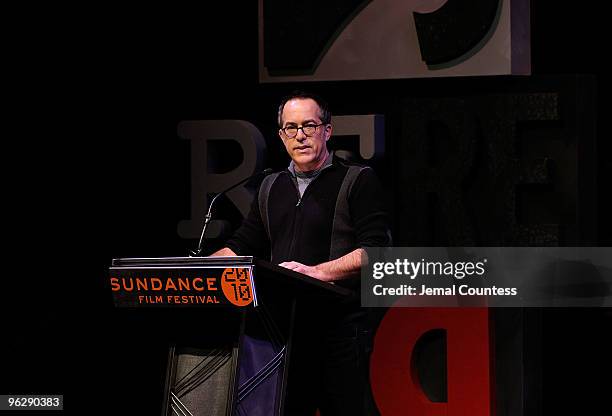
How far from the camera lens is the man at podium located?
3328mm

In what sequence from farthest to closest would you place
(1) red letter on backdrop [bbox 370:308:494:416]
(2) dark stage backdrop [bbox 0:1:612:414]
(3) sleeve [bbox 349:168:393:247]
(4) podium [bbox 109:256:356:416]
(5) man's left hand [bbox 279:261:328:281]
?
(2) dark stage backdrop [bbox 0:1:612:414] → (1) red letter on backdrop [bbox 370:308:494:416] → (3) sleeve [bbox 349:168:393:247] → (5) man's left hand [bbox 279:261:328:281] → (4) podium [bbox 109:256:356:416]

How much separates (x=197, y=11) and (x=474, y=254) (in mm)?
1604

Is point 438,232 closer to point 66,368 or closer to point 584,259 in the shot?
point 584,259

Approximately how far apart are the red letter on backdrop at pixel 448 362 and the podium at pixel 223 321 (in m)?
1.63

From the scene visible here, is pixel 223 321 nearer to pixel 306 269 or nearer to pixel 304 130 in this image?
pixel 306 269

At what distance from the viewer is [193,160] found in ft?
16.5

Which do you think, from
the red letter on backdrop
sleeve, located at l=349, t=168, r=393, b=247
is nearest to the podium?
sleeve, located at l=349, t=168, r=393, b=247

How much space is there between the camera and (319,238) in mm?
3525

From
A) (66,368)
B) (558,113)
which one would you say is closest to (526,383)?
(558,113)

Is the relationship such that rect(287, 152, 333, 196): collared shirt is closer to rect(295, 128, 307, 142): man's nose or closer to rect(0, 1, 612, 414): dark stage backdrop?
rect(295, 128, 307, 142): man's nose

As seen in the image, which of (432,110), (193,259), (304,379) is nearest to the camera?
(193,259)

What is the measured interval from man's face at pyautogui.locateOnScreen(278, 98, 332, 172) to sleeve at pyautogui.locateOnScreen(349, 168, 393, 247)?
16 centimetres

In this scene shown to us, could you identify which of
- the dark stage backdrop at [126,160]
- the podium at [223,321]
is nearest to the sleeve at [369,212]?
the podium at [223,321]

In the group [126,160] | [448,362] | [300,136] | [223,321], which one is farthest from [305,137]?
[126,160]
